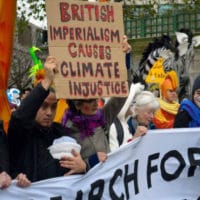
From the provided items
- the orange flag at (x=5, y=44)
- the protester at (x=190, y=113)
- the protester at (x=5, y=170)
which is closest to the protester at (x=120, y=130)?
the protester at (x=190, y=113)

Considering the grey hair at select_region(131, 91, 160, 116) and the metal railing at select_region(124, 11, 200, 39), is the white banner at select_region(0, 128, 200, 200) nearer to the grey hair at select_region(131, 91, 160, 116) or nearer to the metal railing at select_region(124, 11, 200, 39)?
the grey hair at select_region(131, 91, 160, 116)

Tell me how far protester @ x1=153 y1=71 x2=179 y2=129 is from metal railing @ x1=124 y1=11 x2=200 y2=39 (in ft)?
36.9

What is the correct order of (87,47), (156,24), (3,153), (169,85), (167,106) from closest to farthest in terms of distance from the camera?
(3,153) < (87,47) < (167,106) < (169,85) < (156,24)

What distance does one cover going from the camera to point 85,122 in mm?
4164

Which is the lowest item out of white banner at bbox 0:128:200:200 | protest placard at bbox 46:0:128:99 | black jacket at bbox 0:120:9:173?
white banner at bbox 0:128:200:200

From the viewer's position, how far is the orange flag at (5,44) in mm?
4973

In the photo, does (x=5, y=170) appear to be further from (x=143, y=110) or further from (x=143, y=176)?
(x=143, y=110)

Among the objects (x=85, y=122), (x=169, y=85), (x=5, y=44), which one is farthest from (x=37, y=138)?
(x=169, y=85)

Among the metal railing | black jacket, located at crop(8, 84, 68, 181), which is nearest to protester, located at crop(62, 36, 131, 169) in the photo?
black jacket, located at crop(8, 84, 68, 181)

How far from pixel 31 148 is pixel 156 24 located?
53.9ft

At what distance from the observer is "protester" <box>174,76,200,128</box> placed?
5027 mm

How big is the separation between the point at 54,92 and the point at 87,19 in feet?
1.85

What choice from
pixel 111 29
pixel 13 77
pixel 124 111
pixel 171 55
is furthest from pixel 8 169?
pixel 13 77

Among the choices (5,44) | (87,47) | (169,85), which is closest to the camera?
(87,47)
